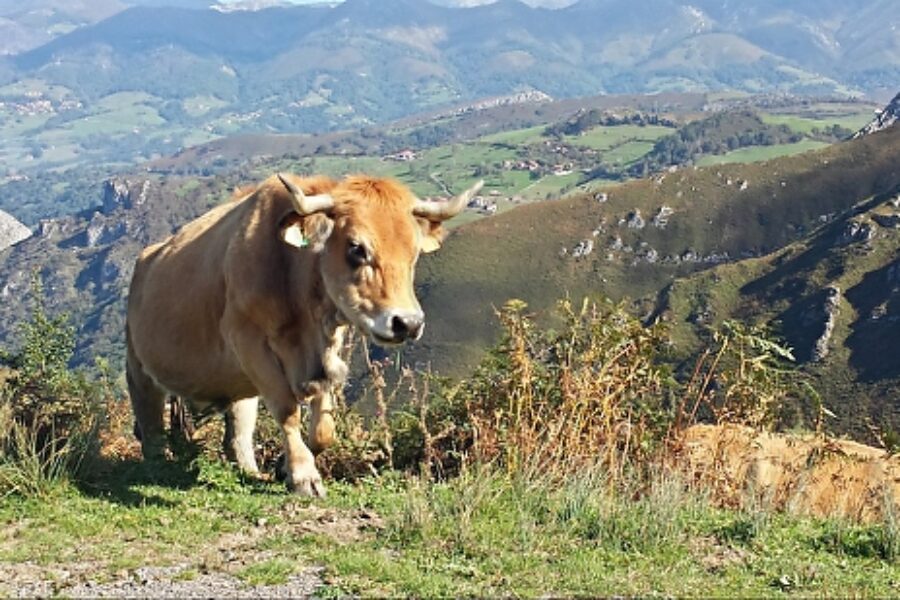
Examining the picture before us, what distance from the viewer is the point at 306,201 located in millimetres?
7406

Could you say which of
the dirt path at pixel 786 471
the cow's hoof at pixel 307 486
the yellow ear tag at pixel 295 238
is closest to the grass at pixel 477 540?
the cow's hoof at pixel 307 486

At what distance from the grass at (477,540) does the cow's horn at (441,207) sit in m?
2.16

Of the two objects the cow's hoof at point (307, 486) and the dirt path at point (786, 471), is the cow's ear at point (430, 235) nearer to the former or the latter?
the cow's hoof at point (307, 486)

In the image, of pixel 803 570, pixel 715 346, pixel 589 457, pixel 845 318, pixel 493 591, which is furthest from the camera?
pixel 845 318

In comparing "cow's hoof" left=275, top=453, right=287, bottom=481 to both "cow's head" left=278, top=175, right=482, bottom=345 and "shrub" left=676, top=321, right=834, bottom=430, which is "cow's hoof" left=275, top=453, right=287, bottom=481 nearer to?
"cow's head" left=278, top=175, right=482, bottom=345

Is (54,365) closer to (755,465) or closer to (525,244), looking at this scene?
(755,465)

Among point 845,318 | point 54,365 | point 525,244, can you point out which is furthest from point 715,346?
point 525,244

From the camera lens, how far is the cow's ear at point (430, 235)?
795cm

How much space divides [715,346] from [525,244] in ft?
557

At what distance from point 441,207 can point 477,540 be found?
9.33 ft

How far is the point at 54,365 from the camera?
43.5ft

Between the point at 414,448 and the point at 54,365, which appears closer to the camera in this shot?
the point at 414,448

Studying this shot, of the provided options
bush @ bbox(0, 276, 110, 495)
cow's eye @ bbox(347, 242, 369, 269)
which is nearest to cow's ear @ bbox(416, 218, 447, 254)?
cow's eye @ bbox(347, 242, 369, 269)

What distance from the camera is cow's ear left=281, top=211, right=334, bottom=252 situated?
24.3ft
